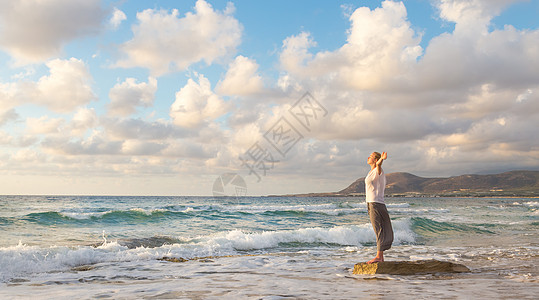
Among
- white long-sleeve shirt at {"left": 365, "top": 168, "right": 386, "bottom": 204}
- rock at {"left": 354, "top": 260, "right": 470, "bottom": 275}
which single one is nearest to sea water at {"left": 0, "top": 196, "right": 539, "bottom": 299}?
rock at {"left": 354, "top": 260, "right": 470, "bottom": 275}

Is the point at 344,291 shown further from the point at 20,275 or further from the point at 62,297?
the point at 20,275

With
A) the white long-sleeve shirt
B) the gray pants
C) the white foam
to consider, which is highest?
the white long-sleeve shirt

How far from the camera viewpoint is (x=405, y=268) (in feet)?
24.0

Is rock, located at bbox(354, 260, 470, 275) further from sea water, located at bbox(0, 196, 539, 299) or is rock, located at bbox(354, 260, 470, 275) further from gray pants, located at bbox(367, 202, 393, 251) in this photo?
gray pants, located at bbox(367, 202, 393, 251)

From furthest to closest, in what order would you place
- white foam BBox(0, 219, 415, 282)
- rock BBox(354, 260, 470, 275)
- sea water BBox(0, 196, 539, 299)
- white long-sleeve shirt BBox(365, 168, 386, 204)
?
white foam BBox(0, 219, 415, 282) < white long-sleeve shirt BBox(365, 168, 386, 204) < rock BBox(354, 260, 470, 275) < sea water BBox(0, 196, 539, 299)

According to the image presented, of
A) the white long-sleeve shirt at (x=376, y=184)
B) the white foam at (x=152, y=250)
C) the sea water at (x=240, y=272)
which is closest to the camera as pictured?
the sea water at (x=240, y=272)

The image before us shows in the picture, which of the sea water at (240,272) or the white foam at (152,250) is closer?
the sea water at (240,272)

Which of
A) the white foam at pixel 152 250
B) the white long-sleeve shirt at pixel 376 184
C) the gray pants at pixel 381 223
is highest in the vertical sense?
the white long-sleeve shirt at pixel 376 184

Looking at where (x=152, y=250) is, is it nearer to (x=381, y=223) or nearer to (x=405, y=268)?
(x=381, y=223)

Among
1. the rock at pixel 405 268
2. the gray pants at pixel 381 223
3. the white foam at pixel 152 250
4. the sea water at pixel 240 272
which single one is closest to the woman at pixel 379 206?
the gray pants at pixel 381 223

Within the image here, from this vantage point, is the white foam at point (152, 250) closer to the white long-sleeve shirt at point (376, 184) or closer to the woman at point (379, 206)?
the woman at point (379, 206)

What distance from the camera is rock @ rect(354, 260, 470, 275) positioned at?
7285 mm

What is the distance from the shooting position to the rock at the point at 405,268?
23.9 feet

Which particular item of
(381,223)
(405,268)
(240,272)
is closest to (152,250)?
(240,272)
